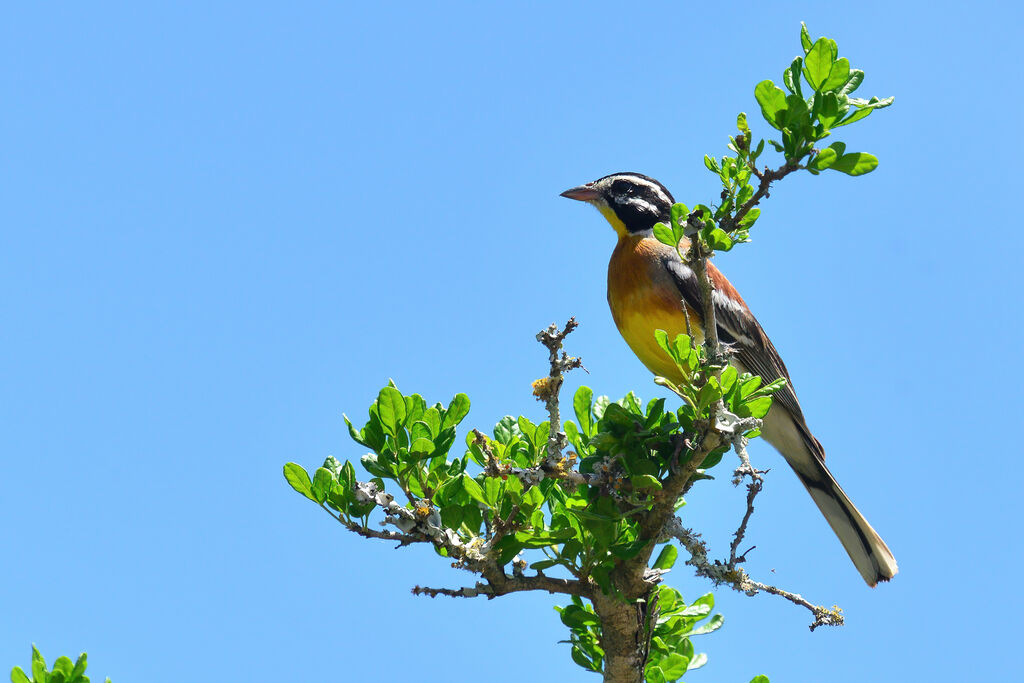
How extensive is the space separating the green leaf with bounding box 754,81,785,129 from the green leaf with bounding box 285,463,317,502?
2729 millimetres

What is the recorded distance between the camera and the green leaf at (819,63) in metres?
4.00

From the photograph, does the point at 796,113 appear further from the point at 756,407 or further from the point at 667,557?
the point at 667,557

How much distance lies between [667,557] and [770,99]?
104 inches

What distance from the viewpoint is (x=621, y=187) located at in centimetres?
806

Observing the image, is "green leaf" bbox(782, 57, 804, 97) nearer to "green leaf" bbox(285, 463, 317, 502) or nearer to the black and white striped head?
"green leaf" bbox(285, 463, 317, 502)

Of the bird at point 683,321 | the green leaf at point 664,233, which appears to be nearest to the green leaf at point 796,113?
the green leaf at point 664,233

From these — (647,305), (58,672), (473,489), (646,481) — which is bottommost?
(58,672)

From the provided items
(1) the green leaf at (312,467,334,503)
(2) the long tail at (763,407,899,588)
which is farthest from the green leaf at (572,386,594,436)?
(2) the long tail at (763,407,899,588)

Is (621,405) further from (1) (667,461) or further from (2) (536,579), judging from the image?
(2) (536,579)

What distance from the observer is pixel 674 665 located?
16.8ft

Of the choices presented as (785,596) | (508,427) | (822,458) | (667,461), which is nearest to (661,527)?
(667,461)

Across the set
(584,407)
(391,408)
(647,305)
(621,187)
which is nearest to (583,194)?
(621,187)

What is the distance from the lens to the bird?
22.0 ft

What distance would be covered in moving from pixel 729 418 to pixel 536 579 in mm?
1313
